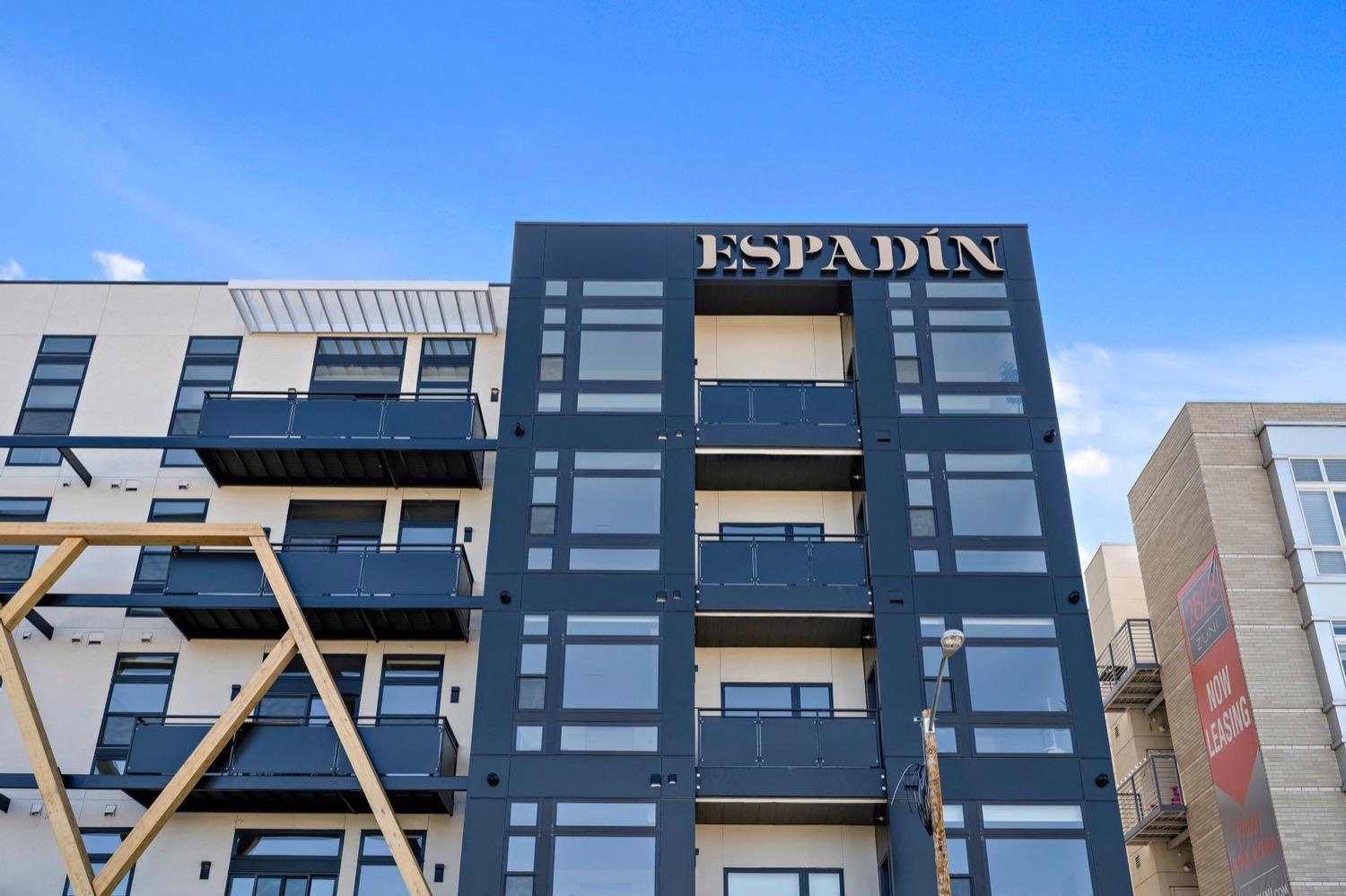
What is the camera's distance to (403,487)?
26.0 meters

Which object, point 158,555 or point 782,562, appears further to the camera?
point 158,555

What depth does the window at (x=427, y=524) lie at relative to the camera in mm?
25453

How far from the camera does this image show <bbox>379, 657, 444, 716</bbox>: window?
2388 centimetres

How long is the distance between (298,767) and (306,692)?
2155mm

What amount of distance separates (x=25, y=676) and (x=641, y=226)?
1451cm

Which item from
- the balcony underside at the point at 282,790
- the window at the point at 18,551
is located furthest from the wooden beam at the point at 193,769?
the window at the point at 18,551

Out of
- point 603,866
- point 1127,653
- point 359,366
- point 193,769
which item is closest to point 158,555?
point 193,769

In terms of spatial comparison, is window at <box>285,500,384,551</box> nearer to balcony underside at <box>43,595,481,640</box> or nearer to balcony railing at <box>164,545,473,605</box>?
balcony railing at <box>164,545,473,605</box>

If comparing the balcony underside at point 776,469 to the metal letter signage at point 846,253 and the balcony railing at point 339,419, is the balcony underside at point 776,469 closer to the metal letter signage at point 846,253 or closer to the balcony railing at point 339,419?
the metal letter signage at point 846,253

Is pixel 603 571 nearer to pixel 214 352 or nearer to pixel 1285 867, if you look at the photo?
pixel 214 352

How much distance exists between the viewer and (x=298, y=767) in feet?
72.7

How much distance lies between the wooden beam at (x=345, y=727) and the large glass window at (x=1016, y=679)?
982 centimetres

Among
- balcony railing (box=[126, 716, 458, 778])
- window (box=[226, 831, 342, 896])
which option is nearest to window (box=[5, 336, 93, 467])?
balcony railing (box=[126, 716, 458, 778])

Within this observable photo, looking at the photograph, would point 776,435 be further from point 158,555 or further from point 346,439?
point 158,555
